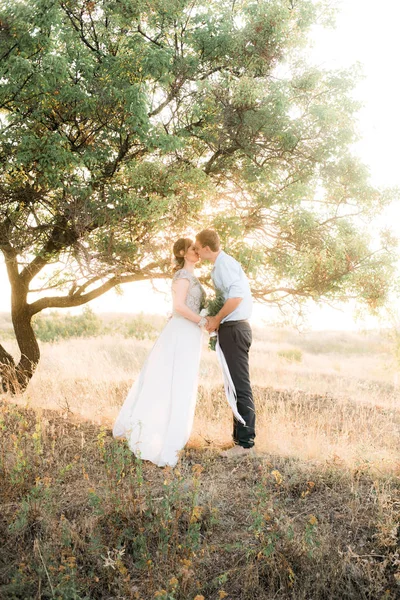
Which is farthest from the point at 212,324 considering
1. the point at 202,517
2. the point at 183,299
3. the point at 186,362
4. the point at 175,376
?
the point at 202,517

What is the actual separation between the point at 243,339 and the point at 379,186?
4085 mm

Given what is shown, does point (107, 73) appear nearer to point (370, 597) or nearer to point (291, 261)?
point (291, 261)

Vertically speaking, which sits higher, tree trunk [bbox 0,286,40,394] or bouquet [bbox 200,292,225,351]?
bouquet [bbox 200,292,225,351]

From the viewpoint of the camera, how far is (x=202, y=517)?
15.8 feet

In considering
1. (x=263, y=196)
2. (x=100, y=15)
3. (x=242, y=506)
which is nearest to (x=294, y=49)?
(x=263, y=196)

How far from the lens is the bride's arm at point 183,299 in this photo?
6.70 meters

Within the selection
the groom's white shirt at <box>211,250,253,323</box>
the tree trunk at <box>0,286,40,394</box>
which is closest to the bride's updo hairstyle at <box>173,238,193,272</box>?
the groom's white shirt at <box>211,250,253,323</box>

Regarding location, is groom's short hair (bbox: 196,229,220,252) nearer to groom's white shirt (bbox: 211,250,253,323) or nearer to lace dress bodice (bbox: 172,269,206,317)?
groom's white shirt (bbox: 211,250,253,323)

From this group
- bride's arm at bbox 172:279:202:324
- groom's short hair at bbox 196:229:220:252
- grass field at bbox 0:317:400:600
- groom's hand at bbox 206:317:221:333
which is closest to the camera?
grass field at bbox 0:317:400:600

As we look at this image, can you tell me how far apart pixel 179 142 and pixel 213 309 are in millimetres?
2289

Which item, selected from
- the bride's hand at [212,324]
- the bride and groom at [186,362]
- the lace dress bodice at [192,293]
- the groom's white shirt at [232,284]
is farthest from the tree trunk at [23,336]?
the groom's white shirt at [232,284]

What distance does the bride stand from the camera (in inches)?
259

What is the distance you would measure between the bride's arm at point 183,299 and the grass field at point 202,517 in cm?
164

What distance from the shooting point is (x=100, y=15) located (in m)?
8.16
